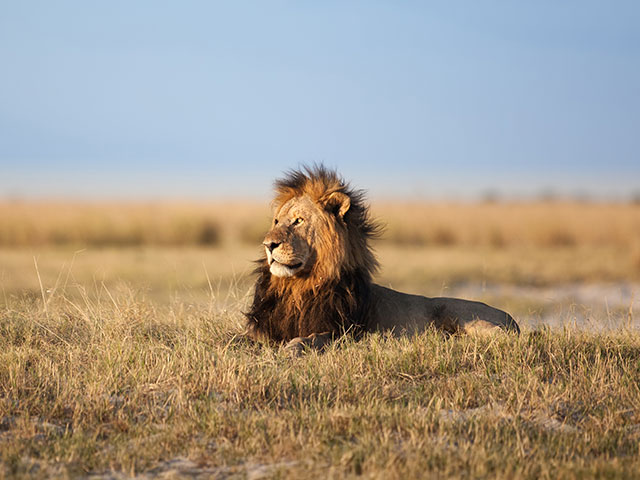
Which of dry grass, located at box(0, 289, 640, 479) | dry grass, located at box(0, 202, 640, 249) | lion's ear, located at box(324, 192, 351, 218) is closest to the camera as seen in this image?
dry grass, located at box(0, 289, 640, 479)

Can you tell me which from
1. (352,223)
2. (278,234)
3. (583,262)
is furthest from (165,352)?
(583,262)

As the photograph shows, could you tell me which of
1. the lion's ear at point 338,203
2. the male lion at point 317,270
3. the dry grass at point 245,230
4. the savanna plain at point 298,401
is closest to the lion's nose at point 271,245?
the male lion at point 317,270

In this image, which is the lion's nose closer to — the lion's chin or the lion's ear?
the lion's chin

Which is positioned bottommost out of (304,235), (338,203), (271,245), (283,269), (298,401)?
(298,401)

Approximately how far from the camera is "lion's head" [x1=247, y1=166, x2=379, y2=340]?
575 cm

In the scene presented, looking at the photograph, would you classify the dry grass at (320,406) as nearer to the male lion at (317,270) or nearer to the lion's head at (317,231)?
the male lion at (317,270)

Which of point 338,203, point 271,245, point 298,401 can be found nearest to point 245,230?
point 338,203

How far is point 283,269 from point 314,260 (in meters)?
0.26

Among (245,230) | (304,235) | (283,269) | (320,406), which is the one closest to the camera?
(320,406)

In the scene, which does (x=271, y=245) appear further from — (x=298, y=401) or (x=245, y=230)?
(x=245, y=230)

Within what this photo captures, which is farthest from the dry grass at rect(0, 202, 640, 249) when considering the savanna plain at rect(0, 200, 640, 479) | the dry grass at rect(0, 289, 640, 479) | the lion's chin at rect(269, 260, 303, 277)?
the dry grass at rect(0, 289, 640, 479)

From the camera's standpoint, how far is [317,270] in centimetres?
583

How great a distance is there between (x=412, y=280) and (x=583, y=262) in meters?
4.87

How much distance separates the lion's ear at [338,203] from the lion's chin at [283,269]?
463 mm
